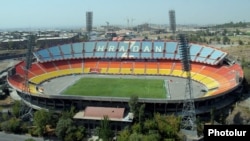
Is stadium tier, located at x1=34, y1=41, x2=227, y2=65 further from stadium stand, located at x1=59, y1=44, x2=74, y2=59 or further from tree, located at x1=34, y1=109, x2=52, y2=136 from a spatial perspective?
tree, located at x1=34, y1=109, x2=52, y2=136

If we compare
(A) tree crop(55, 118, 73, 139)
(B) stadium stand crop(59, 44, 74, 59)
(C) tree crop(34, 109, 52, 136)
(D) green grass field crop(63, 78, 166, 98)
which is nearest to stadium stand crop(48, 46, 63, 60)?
(B) stadium stand crop(59, 44, 74, 59)

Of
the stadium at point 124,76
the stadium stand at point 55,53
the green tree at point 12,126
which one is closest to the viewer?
the green tree at point 12,126

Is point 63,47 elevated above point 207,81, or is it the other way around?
point 63,47

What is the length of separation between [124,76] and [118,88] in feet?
42.1

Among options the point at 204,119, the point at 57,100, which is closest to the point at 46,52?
the point at 57,100

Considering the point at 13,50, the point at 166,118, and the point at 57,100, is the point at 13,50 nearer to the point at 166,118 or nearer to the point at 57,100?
the point at 57,100

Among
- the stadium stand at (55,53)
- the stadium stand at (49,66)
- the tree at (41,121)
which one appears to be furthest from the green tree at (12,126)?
the stadium stand at (55,53)

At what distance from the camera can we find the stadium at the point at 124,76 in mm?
58297

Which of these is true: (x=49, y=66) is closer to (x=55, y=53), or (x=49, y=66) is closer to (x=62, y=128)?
(x=55, y=53)

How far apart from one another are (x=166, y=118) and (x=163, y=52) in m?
43.6

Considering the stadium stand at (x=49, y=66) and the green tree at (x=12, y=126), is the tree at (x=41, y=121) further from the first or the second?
the stadium stand at (x=49, y=66)

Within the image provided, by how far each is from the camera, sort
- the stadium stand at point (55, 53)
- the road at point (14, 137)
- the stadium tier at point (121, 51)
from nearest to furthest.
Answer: the road at point (14, 137) → the stadium tier at point (121, 51) → the stadium stand at point (55, 53)

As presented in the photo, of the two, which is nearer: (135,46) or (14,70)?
(14,70)

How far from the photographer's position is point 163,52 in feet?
292
